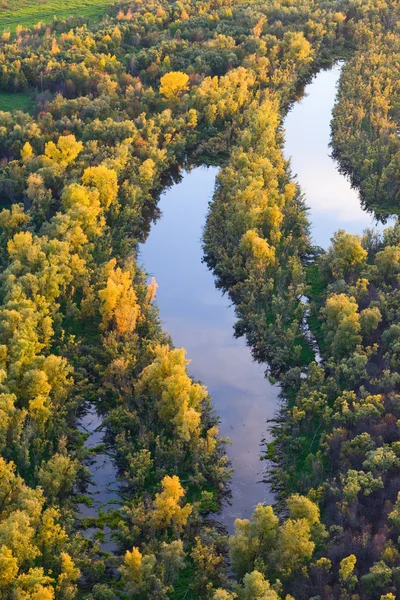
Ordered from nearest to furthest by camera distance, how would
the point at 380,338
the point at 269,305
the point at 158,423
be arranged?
the point at 158,423 → the point at 380,338 → the point at 269,305

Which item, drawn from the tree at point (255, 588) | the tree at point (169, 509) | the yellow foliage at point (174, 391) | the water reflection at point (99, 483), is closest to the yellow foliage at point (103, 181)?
the yellow foliage at point (174, 391)

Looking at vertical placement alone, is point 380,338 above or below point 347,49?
below

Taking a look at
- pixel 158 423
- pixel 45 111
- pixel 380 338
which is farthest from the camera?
pixel 45 111

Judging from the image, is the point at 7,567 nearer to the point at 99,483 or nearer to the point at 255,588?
the point at 99,483

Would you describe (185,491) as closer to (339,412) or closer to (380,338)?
(339,412)

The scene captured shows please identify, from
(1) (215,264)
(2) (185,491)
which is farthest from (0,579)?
(1) (215,264)

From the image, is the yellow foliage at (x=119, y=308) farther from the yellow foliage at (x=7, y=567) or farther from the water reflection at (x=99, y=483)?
the yellow foliage at (x=7, y=567)
